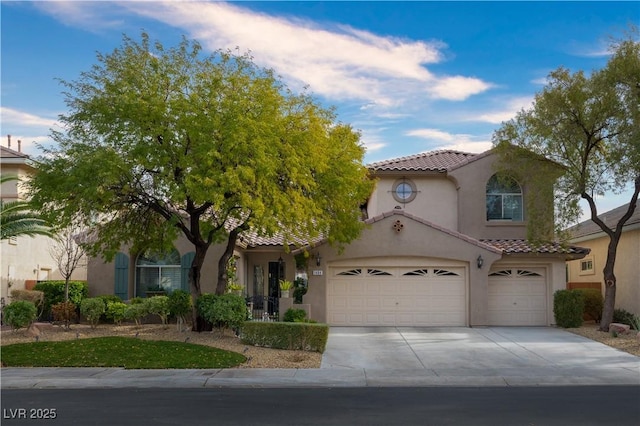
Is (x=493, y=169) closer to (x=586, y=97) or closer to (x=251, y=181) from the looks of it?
(x=586, y=97)

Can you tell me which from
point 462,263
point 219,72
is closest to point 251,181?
point 219,72

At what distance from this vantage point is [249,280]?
27.2 meters

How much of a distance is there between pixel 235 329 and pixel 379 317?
18.8 feet

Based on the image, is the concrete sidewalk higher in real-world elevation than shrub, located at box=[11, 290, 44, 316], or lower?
lower

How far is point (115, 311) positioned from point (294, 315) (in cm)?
615

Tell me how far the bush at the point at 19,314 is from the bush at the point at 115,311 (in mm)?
2944

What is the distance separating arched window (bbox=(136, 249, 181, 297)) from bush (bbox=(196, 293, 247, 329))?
183 inches

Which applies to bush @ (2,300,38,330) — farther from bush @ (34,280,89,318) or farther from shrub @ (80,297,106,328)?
bush @ (34,280,89,318)

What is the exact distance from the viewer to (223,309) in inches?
738

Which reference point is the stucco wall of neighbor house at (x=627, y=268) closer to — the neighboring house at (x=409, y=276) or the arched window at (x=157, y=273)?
the neighboring house at (x=409, y=276)

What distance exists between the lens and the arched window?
23.6 metres

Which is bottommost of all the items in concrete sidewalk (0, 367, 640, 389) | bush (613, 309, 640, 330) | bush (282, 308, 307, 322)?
concrete sidewalk (0, 367, 640, 389)

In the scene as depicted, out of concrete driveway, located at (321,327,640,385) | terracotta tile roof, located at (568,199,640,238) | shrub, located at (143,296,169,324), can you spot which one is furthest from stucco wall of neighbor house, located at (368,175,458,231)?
shrub, located at (143,296,169,324)

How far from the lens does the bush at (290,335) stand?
56.3 feet
